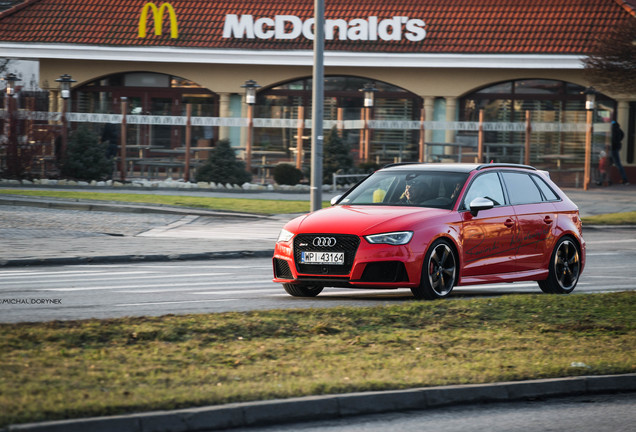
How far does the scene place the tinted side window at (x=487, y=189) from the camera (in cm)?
1363

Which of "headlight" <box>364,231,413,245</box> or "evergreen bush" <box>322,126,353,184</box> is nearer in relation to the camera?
"headlight" <box>364,231,413,245</box>

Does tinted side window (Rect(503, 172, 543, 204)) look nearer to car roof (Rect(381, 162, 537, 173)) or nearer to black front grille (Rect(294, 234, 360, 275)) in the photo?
car roof (Rect(381, 162, 537, 173))

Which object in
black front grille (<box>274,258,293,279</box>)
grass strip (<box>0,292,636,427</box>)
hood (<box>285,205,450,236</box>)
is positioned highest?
hood (<box>285,205,450,236</box>)

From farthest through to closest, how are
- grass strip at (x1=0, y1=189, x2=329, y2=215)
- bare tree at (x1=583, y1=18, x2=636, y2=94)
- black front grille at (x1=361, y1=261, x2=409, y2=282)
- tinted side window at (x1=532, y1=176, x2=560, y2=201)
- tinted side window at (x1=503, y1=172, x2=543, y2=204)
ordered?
bare tree at (x1=583, y1=18, x2=636, y2=94), grass strip at (x1=0, y1=189, x2=329, y2=215), tinted side window at (x1=532, y1=176, x2=560, y2=201), tinted side window at (x1=503, y1=172, x2=543, y2=204), black front grille at (x1=361, y1=261, x2=409, y2=282)

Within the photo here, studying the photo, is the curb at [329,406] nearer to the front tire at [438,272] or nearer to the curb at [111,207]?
the front tire at [438,272]

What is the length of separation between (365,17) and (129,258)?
23.0 meters

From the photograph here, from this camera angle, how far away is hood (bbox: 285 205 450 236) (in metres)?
Answer: 12.4

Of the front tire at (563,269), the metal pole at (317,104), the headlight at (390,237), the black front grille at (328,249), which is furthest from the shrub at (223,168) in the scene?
the headlight at (390,237)

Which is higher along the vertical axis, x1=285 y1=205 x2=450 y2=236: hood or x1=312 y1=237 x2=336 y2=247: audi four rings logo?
x1=285 y1=205 x2=450 y2=236: hood

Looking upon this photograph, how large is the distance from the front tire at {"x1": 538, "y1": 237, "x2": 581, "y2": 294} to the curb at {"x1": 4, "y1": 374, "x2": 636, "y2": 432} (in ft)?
19.0

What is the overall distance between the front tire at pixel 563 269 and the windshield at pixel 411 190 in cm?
161

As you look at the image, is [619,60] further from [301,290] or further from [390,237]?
[390,237]

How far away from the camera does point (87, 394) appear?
7.06 meters

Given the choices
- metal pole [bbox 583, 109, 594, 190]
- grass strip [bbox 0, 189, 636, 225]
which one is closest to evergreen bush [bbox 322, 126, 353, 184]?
grass strip [bbox 0, 189, 636, 225]
